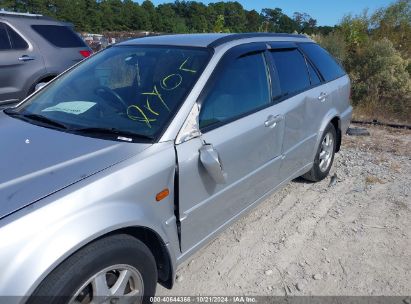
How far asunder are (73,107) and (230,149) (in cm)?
111

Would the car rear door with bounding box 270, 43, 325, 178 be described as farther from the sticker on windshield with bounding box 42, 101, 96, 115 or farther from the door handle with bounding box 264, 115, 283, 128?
the sticker on windshield with bounding box 42, 101, 96, 115

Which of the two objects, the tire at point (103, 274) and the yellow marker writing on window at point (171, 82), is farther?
the yellow marker writing on window at point (171, 82)

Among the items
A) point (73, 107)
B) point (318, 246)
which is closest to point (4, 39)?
point (73, 107)

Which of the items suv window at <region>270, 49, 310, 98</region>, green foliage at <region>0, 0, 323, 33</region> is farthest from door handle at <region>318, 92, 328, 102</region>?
green foliage at <region>0, 0, 323, 33</region>

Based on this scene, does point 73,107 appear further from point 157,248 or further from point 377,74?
point 377,74

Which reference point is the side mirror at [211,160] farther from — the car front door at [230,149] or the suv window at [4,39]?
the suv window at [4,39]

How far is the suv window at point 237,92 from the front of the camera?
2.57 metres

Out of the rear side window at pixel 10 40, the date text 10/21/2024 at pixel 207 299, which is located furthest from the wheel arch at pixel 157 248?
the rear side window at pixel 10 40

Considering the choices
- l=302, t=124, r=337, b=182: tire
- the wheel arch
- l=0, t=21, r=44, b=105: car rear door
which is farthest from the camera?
l=0, t=21, r=44, b=105: car rear door

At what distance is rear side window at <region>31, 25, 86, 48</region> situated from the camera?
6.51 m

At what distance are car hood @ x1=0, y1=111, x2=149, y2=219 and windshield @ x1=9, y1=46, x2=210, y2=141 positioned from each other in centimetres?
13

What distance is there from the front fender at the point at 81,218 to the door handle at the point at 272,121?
108 cm

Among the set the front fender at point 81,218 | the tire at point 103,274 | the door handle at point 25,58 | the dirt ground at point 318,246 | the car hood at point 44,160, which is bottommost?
the dirt ground at point 318,246

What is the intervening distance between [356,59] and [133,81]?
1067 cm
